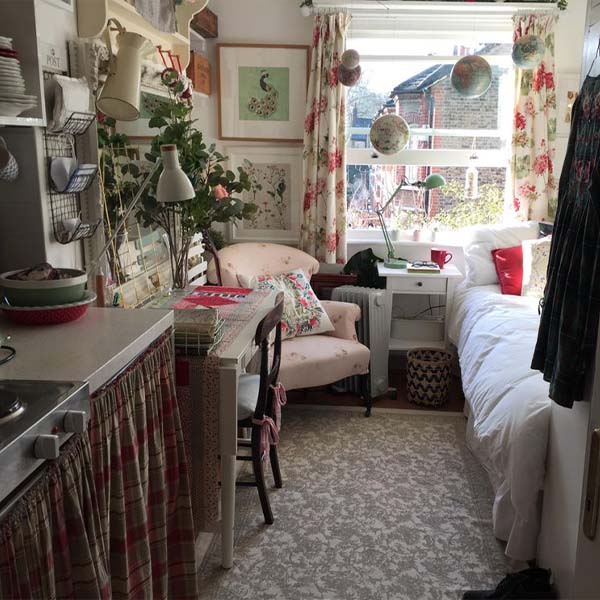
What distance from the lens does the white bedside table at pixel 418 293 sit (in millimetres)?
3943

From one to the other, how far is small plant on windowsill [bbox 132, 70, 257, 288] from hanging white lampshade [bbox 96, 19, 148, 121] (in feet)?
1.20

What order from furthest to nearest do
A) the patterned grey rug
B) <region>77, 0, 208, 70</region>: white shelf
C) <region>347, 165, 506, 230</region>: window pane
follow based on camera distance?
<region>347, 165, 506, 230</region>: window pane, the patterned grey rug, <region>77, 0, 208, 70</region>: white shelf

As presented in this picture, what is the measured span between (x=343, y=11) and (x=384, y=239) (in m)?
1.47

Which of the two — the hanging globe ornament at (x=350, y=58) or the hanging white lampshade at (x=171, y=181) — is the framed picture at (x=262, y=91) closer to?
the hanging globe ornament at (x=350, y=58)

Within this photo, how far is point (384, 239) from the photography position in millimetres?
4379

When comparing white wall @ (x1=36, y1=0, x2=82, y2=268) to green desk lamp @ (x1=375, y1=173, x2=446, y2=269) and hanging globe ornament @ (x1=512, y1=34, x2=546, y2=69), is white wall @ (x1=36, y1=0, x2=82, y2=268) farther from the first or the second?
hanging globe ornament @ (x1=512, y1=34, x2=546, y2=69)

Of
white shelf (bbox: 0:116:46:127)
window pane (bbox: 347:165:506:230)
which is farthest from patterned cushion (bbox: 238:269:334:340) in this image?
white shelf (bbox: 0:116:46:127)

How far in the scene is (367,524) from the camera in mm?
2602

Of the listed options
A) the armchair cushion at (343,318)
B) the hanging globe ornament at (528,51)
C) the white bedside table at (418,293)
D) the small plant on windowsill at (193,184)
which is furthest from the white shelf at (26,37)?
the hanging globe ornament at (528,51)

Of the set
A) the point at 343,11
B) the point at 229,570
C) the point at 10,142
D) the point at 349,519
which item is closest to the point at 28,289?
the point at 10,142

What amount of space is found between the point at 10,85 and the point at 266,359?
4.09 feet

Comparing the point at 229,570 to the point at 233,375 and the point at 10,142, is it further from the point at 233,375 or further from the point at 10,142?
the point at 10,142

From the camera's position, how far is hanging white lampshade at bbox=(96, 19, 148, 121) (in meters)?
2.02

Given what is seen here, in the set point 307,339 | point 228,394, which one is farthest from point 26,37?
point 307,339
